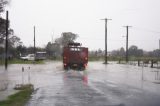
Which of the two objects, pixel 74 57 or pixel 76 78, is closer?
pixel 76 78

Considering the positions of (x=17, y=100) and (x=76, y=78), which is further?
(x=76, y=78)

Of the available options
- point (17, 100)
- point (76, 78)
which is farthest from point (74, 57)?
point (17, 100)

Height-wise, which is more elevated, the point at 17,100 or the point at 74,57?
the point at 74,57

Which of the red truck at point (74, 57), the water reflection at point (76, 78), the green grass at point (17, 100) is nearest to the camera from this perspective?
the green grass at point (17, 100)

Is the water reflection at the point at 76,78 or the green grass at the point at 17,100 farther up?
the water reflection at the point at 76,78

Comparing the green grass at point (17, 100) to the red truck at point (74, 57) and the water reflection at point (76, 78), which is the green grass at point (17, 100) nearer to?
the water reflection at point (76, 78)

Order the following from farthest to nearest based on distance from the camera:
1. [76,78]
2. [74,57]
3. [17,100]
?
[74,57], [76,78], [17,100]

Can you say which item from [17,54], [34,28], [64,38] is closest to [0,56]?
[34,28]

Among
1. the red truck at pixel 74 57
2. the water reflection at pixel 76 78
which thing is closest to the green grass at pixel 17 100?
the water reflection at pixel 76 78

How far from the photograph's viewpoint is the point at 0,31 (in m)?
82.8

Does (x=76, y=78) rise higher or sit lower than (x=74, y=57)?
lower

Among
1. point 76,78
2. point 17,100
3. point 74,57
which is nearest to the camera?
point 17,100

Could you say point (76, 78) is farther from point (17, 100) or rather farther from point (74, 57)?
point (74, 57)

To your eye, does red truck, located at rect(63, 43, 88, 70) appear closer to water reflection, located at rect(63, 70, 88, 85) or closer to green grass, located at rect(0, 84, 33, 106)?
water reflection, located at rect(63, 70, 88, 85)
